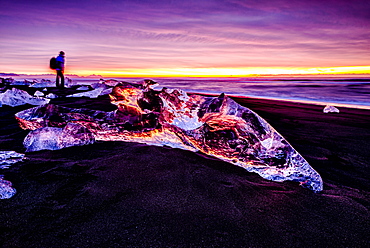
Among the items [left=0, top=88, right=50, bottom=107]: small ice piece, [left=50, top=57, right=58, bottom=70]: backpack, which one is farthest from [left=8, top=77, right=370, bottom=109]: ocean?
[left=50, top=57, right=58, bottom=70]: backpack

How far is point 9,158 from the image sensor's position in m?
1.70

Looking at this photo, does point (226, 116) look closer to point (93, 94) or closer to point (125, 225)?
point (125, 225)

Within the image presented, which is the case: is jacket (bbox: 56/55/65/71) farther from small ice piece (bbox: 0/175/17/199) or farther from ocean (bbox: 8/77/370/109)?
small ice piece (bbox: 0/175/17/199)

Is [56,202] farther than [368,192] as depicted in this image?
No

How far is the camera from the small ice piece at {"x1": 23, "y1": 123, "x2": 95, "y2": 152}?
193 centimetres

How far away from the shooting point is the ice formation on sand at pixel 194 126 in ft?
4.94

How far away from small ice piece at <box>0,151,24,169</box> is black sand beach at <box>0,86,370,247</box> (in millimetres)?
69

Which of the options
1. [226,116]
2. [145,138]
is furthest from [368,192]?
[145,138]

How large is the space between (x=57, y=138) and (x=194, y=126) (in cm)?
124

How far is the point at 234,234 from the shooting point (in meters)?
0.99

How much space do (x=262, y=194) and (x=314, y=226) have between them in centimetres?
32

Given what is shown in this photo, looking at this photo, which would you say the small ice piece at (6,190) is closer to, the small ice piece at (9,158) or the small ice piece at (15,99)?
the small ice piece at (9,158)

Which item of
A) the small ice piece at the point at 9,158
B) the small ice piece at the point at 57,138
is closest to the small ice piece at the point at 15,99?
the small ice piece at the point at 57,138

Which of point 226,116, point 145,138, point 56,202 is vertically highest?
point 226,116
